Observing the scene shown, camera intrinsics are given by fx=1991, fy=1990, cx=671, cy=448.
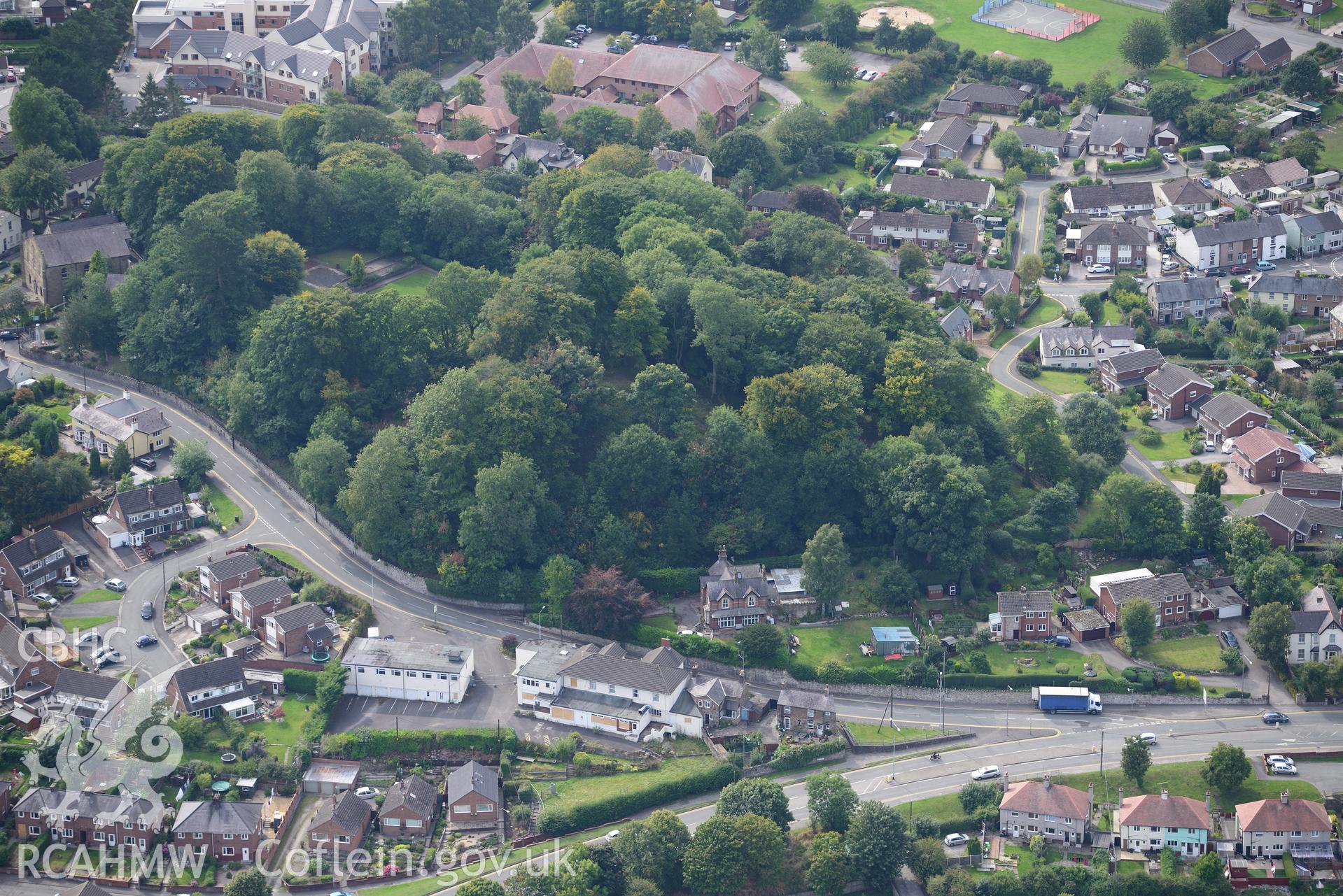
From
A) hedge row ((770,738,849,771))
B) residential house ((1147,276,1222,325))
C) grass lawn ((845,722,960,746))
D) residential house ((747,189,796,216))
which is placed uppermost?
residential house ((747,189,796,216))

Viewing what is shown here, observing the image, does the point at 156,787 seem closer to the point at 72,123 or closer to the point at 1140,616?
the point at 1140,616

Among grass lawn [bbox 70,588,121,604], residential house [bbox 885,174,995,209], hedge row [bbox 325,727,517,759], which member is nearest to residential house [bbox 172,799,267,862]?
hedge row [bbox 325,727,517,759]

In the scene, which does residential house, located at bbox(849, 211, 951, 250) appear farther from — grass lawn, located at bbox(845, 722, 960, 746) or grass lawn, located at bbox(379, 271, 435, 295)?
grass lawn, located at bbox(845, 722, 960, 746)

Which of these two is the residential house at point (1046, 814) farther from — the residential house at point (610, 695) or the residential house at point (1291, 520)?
the residential house at point (1291, 520)

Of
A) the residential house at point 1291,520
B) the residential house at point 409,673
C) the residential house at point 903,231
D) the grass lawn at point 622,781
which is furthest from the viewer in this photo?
the residential house at point 903,231

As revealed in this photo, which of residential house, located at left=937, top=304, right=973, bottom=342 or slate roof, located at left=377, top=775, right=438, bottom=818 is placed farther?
residential house, located at left=937, top=304, right=973, bottom=342

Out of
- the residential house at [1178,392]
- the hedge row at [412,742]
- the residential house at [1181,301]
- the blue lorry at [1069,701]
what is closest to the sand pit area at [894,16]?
the residential house at [1181,301]

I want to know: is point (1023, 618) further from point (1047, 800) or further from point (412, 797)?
point (412, 797)
